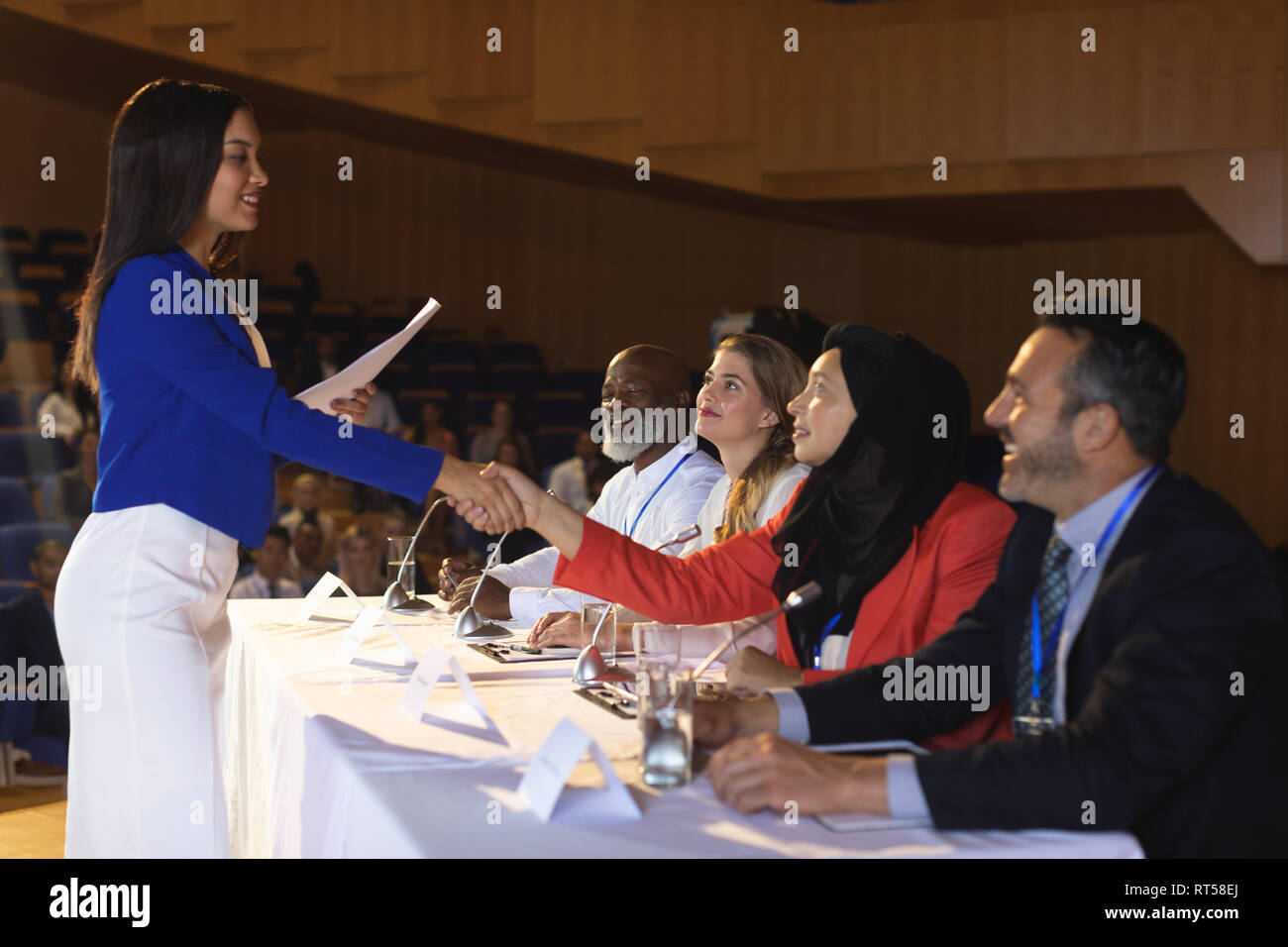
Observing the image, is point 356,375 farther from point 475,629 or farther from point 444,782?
point 444,782

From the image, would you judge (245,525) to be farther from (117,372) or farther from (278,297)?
(278,297)

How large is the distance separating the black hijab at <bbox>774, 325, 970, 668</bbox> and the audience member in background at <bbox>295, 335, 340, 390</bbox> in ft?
23.3

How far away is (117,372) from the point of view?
190 cm

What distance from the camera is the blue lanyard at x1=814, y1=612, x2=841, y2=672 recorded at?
6.77 feet

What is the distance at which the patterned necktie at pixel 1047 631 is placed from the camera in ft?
4.93

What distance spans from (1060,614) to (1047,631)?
26mm

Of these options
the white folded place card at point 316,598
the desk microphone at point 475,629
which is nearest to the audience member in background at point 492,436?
the white folded place card at point 316,598

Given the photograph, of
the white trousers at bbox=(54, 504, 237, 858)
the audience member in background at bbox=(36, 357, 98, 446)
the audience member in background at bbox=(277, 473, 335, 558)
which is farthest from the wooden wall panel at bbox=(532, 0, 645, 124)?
the white trousers at bbox=(54, 504, 237, 858)

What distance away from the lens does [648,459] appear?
333 cm

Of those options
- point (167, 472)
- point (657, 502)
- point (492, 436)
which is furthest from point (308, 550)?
point (167, 472)

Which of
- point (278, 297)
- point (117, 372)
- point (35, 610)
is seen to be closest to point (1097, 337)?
point (117, 372)

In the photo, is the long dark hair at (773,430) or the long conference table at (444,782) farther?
the long dark hair at (773,430)

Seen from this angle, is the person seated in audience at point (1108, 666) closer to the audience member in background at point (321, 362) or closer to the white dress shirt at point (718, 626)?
the white dress shirt at point (718, 626)

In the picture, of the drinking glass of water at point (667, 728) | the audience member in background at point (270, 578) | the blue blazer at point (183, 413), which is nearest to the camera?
the drinking glass of water at point (667, 728)
